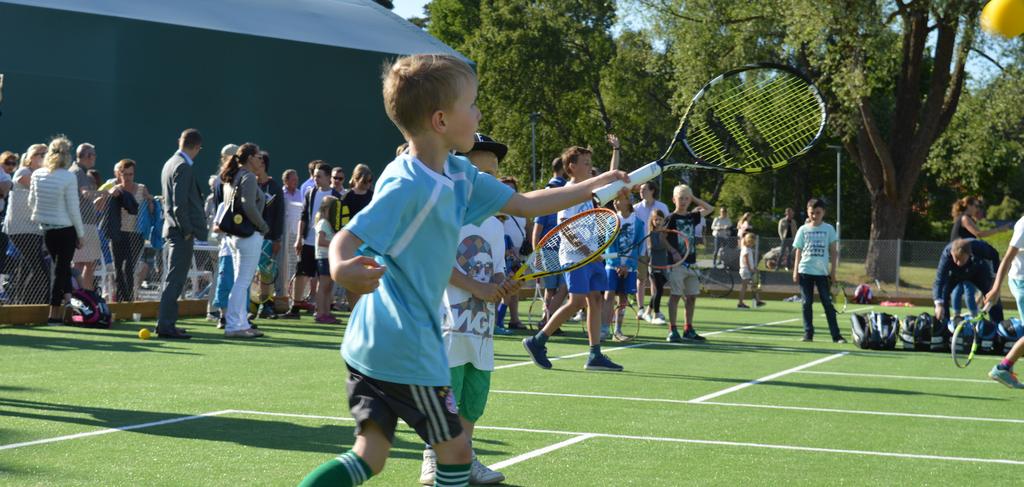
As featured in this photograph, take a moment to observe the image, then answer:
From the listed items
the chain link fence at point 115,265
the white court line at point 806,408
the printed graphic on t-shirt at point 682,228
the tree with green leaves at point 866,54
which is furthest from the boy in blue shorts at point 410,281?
the tree with green leaves at point 866,54

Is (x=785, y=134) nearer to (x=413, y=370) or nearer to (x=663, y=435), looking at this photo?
(x=663, y=435)

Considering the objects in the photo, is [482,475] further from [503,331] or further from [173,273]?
[503,331]

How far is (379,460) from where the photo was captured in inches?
153

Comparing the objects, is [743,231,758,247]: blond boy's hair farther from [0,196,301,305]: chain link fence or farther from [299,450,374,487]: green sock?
[299,450,374,487]: green sock

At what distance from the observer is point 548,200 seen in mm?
4598

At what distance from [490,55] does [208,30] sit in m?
33.1

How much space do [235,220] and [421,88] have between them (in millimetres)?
9888

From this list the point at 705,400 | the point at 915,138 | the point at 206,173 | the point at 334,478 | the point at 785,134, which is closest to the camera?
the point at 334,478

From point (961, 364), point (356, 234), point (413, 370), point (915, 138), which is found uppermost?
point (915, 138)

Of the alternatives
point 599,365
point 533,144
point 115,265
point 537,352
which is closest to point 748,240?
point 115,265

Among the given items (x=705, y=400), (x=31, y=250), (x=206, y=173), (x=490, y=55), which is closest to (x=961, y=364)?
(x=705, y=400)

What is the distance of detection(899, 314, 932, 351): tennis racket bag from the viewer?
15094 millimetres

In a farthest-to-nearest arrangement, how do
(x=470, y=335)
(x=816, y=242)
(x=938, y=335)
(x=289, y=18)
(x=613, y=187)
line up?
1. (x=289, y=18)
2. (x=816, y=242)
3. (x=938, y=335)
4. (x=470, y=335)
5. (x=613, y=187)

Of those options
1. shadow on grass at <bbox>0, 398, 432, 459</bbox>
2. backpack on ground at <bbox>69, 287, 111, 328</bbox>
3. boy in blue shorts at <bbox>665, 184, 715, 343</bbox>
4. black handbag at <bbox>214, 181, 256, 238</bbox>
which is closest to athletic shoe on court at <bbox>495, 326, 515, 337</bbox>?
boy in blue shorts at <bbox>665, 184, 715, 343</bbox>
